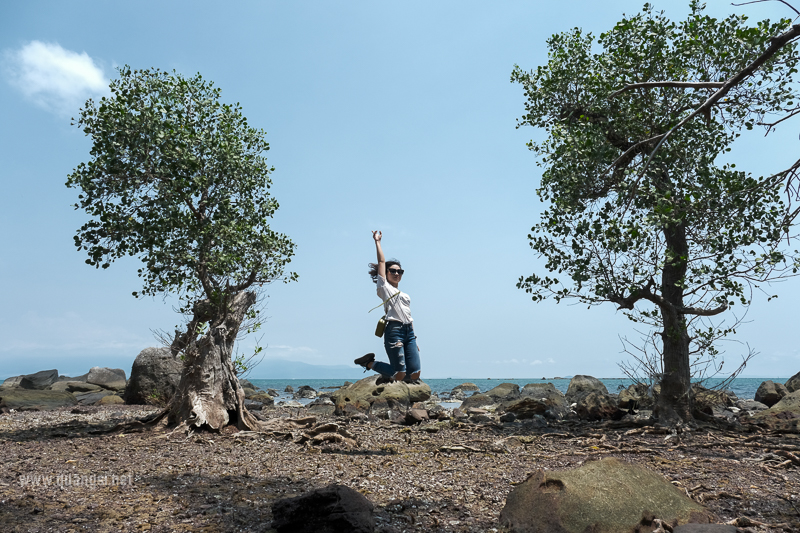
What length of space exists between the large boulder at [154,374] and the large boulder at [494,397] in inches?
485

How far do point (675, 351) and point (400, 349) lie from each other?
7.82 m

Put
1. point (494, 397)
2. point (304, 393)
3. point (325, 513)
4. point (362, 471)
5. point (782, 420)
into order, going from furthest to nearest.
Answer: point (304, 393)
point (494, 397)
point (782, 420)
point (362, 471)
point (325, 513)

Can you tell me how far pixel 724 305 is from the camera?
13.5m

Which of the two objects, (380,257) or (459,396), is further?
(459,396)

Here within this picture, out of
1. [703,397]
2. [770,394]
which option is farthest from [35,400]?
[770,394]

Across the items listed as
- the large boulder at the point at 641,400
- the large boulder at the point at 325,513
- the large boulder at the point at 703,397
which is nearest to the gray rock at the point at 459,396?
the large boulder at the point at 641,400

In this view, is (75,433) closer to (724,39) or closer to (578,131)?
(578,131)

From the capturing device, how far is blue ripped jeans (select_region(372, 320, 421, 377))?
10391 millimetres

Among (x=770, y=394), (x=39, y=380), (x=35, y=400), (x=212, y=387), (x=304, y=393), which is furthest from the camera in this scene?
(x=304, y=393)

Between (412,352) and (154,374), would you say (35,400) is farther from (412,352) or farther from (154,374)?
(412,352)

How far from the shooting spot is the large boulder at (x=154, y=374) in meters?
22.0

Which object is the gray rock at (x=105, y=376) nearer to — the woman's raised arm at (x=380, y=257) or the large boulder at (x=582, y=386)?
the large boulder at (x=582, y=386)

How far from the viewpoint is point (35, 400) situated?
866 inches

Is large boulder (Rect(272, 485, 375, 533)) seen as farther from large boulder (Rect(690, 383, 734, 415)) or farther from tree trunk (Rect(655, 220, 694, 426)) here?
large boulder (Rect(690, 383, 734, 415))
